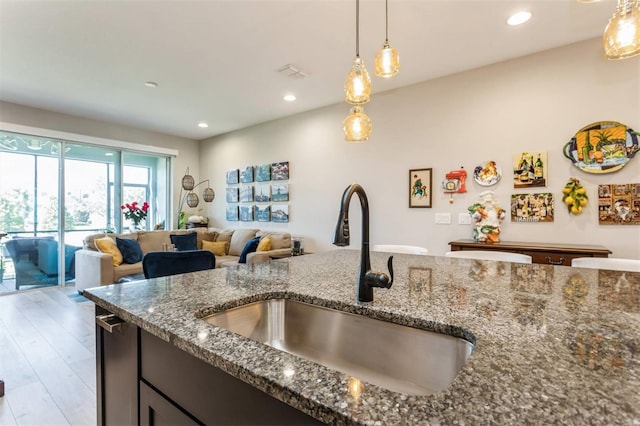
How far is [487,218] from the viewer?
125 inches

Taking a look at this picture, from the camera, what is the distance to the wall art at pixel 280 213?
17.0 ft

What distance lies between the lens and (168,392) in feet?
2.79

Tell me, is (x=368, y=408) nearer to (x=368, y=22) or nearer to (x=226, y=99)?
(x=368, y=22)

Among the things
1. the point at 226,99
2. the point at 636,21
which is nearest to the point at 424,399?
the point at 636,21

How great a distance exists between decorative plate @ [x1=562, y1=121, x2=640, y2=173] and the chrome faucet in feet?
9.64

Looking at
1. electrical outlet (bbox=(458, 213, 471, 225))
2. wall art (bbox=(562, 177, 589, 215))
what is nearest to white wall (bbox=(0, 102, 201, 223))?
electrical outlet (bbox=(458, 213, 471, 225))

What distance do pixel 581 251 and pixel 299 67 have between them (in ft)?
10.2

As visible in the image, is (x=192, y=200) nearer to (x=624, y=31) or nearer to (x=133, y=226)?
(x=133, y=226)

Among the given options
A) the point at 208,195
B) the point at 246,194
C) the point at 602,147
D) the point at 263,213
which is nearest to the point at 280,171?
the point at 263,213

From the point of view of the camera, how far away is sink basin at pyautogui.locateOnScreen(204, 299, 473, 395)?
864 millimetres

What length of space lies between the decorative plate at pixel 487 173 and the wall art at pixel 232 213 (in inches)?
165

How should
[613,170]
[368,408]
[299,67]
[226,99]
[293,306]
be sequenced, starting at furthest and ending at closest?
[226,99] → [299,67] → [613,170] → [293,306] → [368,408]

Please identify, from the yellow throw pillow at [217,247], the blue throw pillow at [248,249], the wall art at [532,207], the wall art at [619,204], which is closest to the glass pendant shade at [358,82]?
the wall art at [532,207]

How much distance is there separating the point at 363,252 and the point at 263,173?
468 cm
